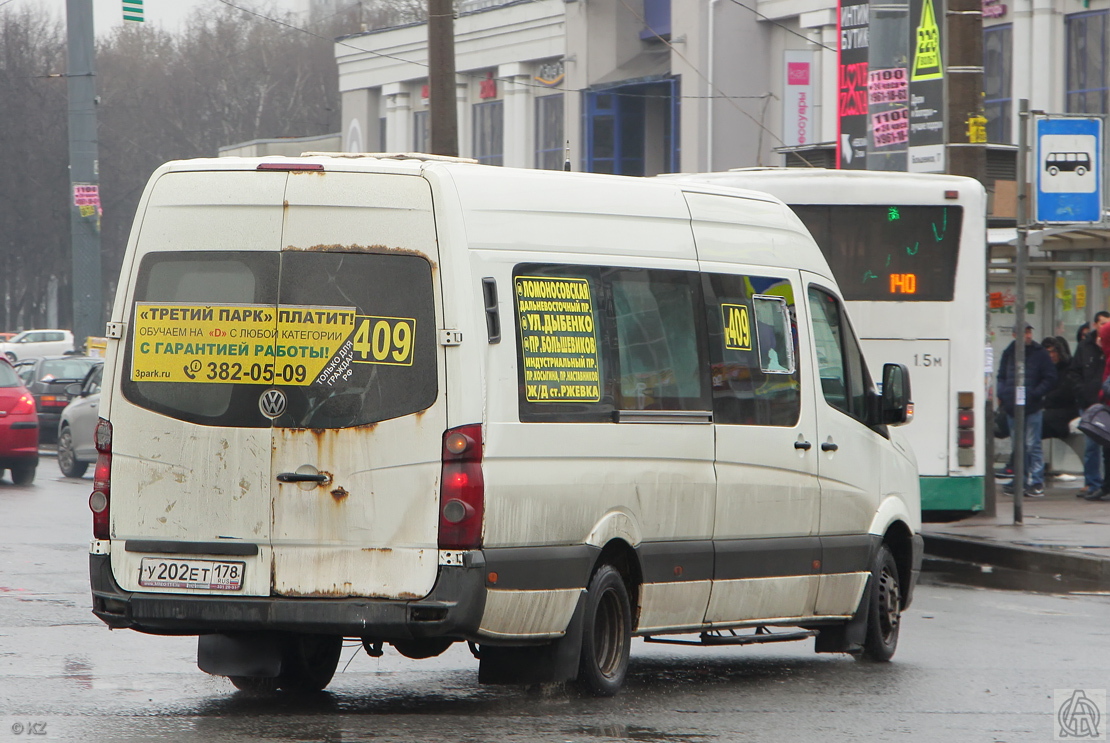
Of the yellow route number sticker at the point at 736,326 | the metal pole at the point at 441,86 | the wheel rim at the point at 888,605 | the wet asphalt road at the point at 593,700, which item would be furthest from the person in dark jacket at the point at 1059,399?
the yellow route number sticker at the point at 736,326

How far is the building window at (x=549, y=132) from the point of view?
1639 inches

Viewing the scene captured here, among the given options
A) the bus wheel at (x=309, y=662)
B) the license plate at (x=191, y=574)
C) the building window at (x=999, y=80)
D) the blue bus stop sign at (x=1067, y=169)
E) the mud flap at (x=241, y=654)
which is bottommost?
the bus wheel at (x=309, y=662)

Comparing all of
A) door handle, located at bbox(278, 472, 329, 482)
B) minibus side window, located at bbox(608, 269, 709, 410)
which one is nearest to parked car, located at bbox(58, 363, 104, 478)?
minibus side window, located at bbox(608, 269, 709, 410)

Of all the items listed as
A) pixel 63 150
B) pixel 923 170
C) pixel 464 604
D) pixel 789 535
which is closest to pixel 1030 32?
pixel 923 170

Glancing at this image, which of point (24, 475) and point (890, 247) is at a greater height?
point (890, 247)

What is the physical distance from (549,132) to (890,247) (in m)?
28.8

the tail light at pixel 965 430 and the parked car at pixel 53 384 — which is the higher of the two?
the tail light at pixel 965 430

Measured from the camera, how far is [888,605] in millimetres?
9344

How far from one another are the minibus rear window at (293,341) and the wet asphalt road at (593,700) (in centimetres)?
120

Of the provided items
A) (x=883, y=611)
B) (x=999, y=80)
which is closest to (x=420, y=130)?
(x=999, y=80)

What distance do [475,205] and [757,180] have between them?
716 cm

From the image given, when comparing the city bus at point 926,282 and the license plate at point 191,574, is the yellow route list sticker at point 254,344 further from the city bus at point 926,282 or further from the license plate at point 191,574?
the city bus at point 926,282

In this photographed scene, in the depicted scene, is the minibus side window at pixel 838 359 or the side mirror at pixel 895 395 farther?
the side mirror at pixel 895 395

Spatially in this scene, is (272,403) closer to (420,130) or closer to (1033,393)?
(1033,393)
